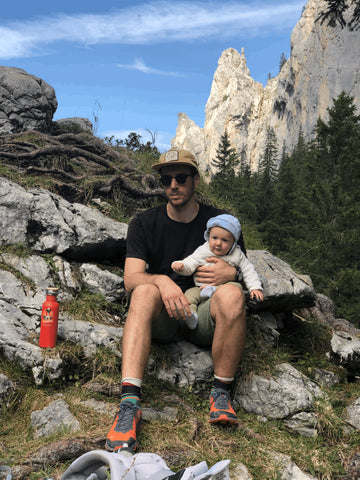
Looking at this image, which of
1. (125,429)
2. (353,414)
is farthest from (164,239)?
(353,414)

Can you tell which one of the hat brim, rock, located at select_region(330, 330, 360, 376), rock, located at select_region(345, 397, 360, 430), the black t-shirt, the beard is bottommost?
rock, located at select_region(345, 397, 360, 430)

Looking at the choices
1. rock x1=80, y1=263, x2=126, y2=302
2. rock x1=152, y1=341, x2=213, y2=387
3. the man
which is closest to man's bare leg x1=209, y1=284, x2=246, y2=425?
the man

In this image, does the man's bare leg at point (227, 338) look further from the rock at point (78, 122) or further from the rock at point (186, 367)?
the rock at point (78, 122)

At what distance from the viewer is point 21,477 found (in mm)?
2521

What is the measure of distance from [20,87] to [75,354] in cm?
671

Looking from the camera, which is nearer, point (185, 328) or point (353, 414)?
point (353, 414)

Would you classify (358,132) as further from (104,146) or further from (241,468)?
(241,468)

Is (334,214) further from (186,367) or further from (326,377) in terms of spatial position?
(186,367)

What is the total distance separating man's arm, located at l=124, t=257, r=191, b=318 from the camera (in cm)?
339

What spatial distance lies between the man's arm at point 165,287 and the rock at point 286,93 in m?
36.4

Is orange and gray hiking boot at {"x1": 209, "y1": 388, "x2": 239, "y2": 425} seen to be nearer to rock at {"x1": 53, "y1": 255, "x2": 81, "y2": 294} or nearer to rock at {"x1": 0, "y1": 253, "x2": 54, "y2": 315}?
rock at {"x1": 0, "y1": 253, "x2": 54, "y2": 315}

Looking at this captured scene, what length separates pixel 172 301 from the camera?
3.38 meters

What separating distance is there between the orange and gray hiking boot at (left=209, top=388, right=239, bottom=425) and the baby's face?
4.16 ft

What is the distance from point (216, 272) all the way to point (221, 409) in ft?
3.98
